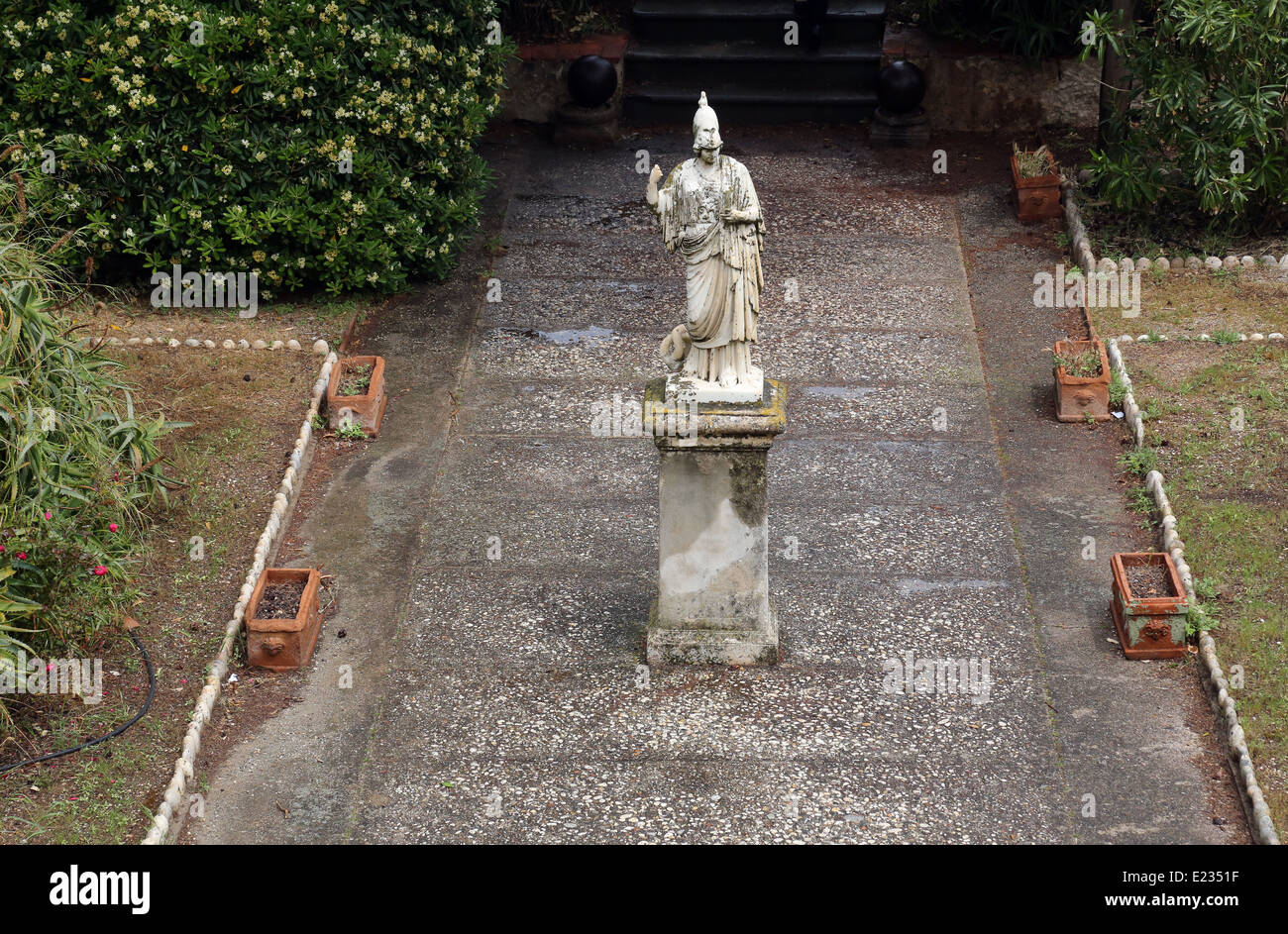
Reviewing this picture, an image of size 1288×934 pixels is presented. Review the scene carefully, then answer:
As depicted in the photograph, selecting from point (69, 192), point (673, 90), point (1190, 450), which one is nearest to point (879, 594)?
point (1190, 450)

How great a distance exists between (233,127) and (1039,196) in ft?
21.9

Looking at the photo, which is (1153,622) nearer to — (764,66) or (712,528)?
(712,528)

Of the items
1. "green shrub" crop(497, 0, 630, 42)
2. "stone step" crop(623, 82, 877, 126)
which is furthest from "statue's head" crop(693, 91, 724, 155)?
"green shrub" crop(497, 0, 630, 42)

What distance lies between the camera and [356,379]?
37.1 feet

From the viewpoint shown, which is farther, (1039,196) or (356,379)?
(1039,196)

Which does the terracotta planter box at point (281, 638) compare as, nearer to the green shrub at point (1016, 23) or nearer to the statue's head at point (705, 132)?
the statue's head at point (705, 132)

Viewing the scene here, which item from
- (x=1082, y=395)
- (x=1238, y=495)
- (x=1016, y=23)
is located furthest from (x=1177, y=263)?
(x=1016, y=23)

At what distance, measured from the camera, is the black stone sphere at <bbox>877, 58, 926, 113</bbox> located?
50.1 feet

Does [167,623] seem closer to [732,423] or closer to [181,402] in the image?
[181,402]

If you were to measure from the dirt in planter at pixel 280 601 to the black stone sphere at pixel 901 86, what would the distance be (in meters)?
8.55

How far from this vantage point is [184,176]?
11961mm

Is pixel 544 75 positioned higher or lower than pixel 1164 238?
higher

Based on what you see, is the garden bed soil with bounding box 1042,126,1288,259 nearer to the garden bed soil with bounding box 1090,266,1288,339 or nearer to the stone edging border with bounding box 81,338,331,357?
the garden bed soil with bounding box 1090,266,1288,339

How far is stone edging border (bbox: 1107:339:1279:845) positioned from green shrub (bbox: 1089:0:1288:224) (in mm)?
2471
